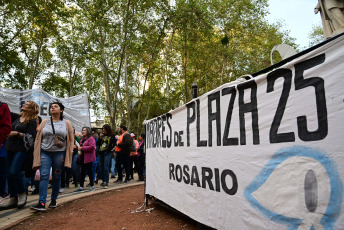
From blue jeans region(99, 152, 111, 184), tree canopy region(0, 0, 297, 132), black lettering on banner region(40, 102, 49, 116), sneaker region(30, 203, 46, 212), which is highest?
tree canopy region(0, 0, 297, 132)

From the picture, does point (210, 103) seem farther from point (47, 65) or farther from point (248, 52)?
point (47, 65)

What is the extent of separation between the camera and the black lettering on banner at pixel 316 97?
63.8 inches

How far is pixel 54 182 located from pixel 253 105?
13.2 ft

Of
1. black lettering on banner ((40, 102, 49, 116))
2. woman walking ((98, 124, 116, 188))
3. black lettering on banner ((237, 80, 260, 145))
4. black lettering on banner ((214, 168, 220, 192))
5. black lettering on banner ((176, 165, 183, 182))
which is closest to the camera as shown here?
black lettering on banner ((237, 80, 260, 145))

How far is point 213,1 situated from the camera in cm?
2039

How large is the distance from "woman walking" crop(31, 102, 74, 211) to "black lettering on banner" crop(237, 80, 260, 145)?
3.56 meters

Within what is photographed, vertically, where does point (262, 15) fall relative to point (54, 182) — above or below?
above

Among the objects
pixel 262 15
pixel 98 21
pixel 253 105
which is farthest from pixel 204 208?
pixel 262 15

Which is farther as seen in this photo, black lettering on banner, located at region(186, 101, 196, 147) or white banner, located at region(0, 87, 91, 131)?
white banner, located at region(0, 87, 91, 131)

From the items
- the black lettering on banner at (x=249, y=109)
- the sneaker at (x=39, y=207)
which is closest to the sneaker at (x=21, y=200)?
the sneaker at (x=39, y=207)

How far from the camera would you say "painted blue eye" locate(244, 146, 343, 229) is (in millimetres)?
1563

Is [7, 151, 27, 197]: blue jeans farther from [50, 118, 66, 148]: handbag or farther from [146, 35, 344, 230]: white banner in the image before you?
[146, 35, 344, 230]: white banner

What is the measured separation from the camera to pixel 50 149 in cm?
470

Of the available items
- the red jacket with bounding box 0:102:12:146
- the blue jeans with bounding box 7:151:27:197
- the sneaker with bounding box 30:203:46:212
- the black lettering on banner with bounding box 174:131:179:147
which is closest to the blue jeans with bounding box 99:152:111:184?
the blue jeans with bounding box 7:151:27:197
